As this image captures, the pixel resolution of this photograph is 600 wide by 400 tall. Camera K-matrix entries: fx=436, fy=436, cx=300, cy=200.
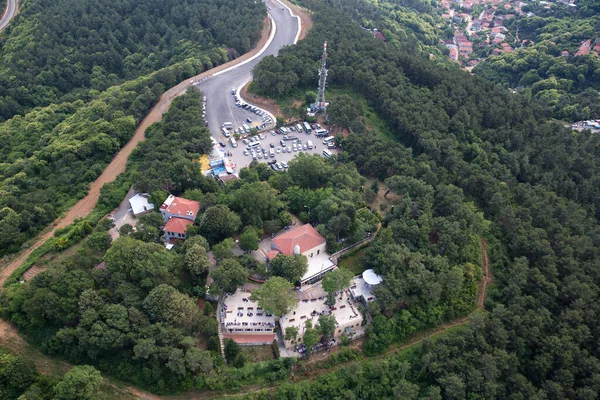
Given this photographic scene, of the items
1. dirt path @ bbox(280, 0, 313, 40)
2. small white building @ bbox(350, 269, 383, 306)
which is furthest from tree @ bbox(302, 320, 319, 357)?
dirt path @ bbox(280, 0, 313, 40)

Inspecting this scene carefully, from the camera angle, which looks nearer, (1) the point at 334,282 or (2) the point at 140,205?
(1) the point at 334,282

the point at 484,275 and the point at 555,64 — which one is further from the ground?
the point at 484,275

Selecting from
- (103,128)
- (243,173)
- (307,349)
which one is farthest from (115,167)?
(307,349)

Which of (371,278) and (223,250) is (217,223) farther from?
(371,278)

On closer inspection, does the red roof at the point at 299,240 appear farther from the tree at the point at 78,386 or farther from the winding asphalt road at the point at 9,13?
the winding asphalt road at the point at 9,13

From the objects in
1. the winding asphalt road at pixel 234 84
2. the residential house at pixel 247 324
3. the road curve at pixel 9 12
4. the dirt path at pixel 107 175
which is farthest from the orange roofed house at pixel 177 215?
the road curve at pixel 9 12

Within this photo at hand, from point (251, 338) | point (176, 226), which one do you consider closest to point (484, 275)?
point (251, 338)

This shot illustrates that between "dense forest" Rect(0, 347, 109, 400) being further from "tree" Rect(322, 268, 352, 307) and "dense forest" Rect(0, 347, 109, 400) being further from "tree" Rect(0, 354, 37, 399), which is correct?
"tree" Rect(322, 268, 352, 307)
